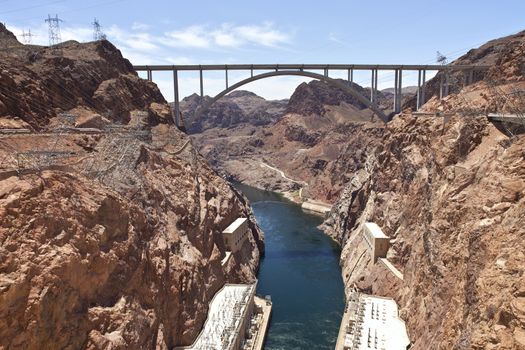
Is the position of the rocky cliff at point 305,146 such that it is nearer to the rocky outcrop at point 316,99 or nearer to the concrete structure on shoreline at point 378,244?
the rocky outcrop at point 316,99

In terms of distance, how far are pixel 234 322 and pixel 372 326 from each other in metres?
10.7

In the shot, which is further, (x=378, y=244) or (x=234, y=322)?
(x=378, y=244)

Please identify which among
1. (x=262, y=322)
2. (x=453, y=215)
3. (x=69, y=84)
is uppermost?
(x=69, y=84)

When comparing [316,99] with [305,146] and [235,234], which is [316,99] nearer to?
[305,146]

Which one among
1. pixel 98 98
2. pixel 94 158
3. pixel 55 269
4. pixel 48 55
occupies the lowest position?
pixel 55 269

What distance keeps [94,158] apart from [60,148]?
265 cm

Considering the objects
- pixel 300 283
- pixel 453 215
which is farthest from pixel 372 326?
pixel 300 283

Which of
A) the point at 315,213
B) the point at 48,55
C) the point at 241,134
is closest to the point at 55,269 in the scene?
the point at 48,55

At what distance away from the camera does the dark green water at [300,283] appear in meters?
36.6

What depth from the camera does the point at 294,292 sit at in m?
45.2

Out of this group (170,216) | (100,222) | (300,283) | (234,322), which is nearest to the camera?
(100,222)

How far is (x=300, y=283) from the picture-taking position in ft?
156

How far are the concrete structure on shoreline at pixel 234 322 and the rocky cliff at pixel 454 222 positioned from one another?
11484mm

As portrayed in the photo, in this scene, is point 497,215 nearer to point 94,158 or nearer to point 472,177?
point 472,177
